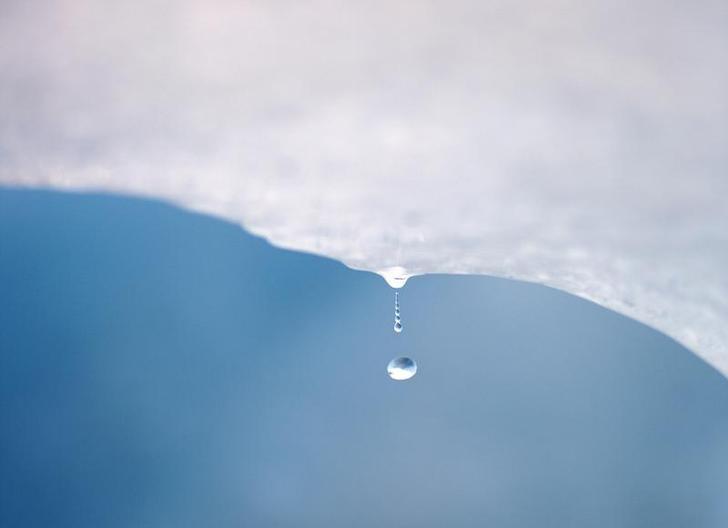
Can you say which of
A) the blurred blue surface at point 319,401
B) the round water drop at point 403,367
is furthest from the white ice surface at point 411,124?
the blurred blue surface at point 319,401

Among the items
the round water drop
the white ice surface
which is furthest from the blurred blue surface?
the white ice surface

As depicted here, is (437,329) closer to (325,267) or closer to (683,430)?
(325,267)

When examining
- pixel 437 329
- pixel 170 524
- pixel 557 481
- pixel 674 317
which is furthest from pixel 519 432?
pixel 170 524

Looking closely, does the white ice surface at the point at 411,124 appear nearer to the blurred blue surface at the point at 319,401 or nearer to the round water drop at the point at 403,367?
the round water drop at the point at 403,367

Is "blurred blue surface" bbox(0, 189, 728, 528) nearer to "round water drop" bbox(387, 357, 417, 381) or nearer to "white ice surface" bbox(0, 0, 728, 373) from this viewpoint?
"round water drop" bbox(387, 357, 417, 381)

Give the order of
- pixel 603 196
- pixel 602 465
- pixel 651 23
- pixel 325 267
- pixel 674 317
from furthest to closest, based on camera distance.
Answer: pixel 602 465 < pixel 325 267 < pixel 674 317 < pixel 603 196 < pixel 651 23

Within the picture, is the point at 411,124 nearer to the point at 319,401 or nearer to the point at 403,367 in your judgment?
the point at 403,367
